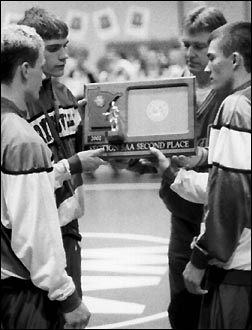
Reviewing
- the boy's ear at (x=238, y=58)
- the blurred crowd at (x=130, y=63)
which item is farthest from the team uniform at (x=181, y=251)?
the blurred crowd at (x=130, y=63)

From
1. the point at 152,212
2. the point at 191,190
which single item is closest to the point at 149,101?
the point at 191,190

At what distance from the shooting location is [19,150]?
220 cm

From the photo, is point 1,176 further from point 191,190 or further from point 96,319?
point 96,319

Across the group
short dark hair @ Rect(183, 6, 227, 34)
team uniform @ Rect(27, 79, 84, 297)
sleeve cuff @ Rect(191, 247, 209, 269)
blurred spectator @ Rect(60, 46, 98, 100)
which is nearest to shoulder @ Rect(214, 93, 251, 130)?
sleeve cuff @ Rect(191, 247, 209, 269)

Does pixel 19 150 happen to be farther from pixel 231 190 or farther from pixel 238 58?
pixel 238 58

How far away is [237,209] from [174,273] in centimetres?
138

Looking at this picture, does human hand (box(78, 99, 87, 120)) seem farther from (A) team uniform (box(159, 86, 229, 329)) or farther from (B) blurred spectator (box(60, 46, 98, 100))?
(B) blurred spectator (box(60, 46, 98, 100))

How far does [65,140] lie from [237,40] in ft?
3.30

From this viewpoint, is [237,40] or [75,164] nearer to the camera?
[237,40]

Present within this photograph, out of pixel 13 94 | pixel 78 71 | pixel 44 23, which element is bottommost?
pixel 13 94

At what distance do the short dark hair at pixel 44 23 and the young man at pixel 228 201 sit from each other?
2.62 ft

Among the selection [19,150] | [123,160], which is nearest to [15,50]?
[19,150]

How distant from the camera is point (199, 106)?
3400mm

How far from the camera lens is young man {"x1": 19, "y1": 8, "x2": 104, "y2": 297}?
300 cm
